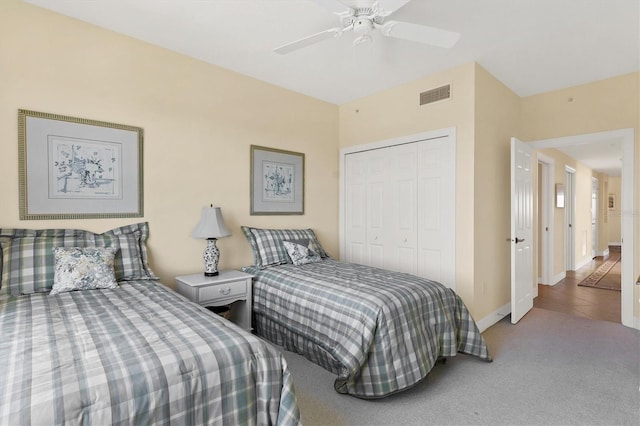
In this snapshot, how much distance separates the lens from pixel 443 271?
3408mm

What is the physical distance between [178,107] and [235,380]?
2.61 meters

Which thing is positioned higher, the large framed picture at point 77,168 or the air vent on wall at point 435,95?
the air vent on wall at point 435,95

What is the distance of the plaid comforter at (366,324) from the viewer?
2102 mm

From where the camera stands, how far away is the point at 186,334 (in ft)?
4.70

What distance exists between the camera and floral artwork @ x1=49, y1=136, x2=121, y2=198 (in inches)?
98.0

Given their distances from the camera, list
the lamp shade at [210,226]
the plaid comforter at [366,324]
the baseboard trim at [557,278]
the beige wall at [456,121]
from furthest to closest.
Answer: the baseboard trim at [557,278]
the beige wall at [456,121]
the lamp shade at [210,226]
the plaid comforter at [366,324]

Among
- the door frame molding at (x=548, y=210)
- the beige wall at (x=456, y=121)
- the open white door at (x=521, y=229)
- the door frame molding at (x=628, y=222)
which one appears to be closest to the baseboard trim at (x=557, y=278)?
the door frame molding at (x=548, y=210)

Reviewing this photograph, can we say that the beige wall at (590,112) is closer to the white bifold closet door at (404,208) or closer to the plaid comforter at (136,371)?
the white bifold closet door at (404,208)

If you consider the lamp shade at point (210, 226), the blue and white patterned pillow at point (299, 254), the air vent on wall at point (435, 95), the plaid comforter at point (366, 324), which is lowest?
the plaid comforter at point (366, 324)

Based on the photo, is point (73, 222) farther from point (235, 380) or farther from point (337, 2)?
point (337, 2)

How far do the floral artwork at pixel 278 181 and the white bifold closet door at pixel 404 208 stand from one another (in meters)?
0.85

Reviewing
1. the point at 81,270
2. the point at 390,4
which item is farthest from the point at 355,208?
the point at 81,270

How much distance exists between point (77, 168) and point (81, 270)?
87 centimetres

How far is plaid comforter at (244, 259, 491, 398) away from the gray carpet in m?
0.12
